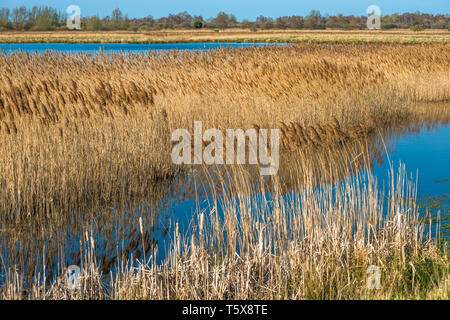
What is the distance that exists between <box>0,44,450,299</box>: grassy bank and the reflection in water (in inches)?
1.3

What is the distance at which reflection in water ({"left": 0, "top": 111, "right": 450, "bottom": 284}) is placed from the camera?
5.10 m

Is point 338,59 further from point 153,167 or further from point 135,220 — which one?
point 135,220

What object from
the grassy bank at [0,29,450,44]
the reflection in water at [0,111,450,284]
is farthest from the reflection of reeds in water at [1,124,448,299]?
the grassy bank at [0,29,450,44]

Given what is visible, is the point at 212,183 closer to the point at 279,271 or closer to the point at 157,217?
the point at 157,217

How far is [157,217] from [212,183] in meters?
0.83

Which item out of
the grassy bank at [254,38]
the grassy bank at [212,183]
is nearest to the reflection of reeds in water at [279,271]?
the grassy bank at [212,183]

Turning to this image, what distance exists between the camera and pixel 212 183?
668 cm

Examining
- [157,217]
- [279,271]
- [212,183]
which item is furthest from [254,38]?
[279,271]

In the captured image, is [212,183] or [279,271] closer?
[279,271]

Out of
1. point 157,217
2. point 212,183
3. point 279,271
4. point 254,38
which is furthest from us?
point 254,38

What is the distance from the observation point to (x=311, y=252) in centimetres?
445

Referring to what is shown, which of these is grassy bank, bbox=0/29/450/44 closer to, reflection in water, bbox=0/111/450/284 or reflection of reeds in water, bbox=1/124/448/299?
reflection in water, bbox=0/111/450/284

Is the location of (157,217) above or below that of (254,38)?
below

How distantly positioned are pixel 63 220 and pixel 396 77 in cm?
1324
